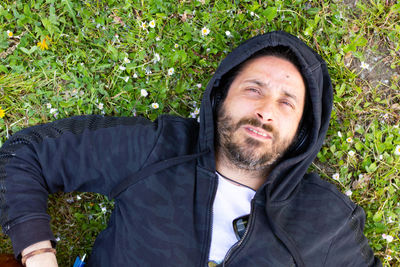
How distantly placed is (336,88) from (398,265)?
2105mm

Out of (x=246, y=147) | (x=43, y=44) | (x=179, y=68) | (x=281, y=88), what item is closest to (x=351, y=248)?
(x=246, y=147)

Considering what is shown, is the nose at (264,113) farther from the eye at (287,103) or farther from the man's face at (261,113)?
the eye at (287,103)

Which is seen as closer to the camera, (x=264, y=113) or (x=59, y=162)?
(x=59, y=162)

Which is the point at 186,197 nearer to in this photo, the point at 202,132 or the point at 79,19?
the point at 202,132

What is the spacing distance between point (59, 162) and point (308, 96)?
230 centimetres

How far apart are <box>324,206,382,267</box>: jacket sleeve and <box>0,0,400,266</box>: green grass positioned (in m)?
0.69

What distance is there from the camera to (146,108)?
3754 millimetres

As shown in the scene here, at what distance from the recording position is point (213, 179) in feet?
9.65

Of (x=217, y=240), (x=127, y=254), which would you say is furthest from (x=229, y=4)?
(x=127, y=254)

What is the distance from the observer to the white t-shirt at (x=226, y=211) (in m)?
2.87

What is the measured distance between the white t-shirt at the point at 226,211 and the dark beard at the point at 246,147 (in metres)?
0.22

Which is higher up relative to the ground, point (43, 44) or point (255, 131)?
point (43, 44)

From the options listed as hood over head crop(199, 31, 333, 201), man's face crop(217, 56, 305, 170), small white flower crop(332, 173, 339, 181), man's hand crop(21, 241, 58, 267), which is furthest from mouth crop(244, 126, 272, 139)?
man's hand crop(21, 241, 58, 267)

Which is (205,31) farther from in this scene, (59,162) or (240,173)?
(59,162)
